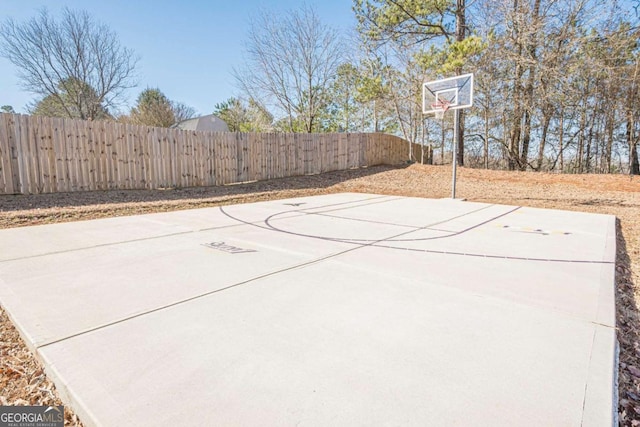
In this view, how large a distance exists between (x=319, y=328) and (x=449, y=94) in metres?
7.58

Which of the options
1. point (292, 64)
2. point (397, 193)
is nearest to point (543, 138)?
point (397, 193)

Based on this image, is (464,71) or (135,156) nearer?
(135,156)

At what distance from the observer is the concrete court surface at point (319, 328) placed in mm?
1175

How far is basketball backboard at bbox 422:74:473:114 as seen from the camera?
24.0 feet

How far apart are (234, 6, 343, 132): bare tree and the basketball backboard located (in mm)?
7878

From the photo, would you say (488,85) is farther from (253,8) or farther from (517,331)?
(517,331)

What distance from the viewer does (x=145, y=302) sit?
198cm

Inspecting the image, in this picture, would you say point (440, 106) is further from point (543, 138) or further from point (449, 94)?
point (543, 138)

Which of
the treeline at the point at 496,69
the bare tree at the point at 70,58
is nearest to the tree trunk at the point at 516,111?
the treeline at the point at 496,69

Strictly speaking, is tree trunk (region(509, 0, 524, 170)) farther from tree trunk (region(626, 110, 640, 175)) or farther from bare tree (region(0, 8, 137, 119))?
bare tree (region(0, 8, 137, 119))

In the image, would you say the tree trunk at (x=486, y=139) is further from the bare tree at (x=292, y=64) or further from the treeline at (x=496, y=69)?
the bare tree at (x=292, y=64)

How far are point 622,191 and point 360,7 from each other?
9.73 metres

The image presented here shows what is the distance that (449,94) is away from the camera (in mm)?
7754

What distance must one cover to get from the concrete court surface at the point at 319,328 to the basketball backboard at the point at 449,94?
16.1 feet
